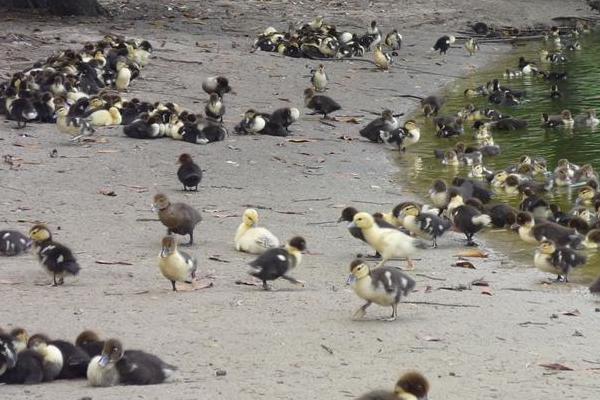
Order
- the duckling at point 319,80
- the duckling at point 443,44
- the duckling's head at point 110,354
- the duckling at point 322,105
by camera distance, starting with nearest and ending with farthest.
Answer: the duckling's head at point 110,354, the duckling at point 322,105, the duckling at point 319,80, the duckling at point 443,44

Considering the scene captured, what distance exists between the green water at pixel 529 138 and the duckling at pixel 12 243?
15.0 ft

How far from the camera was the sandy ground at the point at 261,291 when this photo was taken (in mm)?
7535

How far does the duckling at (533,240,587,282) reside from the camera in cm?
1116

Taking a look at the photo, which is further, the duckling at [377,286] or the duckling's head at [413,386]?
the duckling at [377,286]

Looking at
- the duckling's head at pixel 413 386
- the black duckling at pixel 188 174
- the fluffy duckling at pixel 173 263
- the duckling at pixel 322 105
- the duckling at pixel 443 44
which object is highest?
the duckling at pixel 443 44

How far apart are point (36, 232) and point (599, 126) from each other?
41.1ft

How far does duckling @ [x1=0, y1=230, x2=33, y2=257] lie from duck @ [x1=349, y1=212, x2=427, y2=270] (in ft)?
9.34

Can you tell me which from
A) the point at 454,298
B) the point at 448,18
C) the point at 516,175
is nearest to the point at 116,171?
the point at 516,175

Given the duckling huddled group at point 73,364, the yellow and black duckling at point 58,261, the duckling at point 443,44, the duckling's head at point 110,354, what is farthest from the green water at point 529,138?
the duckling's head at point 110,354

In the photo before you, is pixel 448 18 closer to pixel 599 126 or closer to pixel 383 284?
pixel 599 126

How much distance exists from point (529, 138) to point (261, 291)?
1088cm

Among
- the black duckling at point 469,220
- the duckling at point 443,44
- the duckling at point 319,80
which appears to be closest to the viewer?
the black duckling at point 469,220

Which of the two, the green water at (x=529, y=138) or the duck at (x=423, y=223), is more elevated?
the green water at (x=529, y=138)

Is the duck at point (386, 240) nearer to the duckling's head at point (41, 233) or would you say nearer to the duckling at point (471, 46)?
the duckling's head at point (41, 233)
